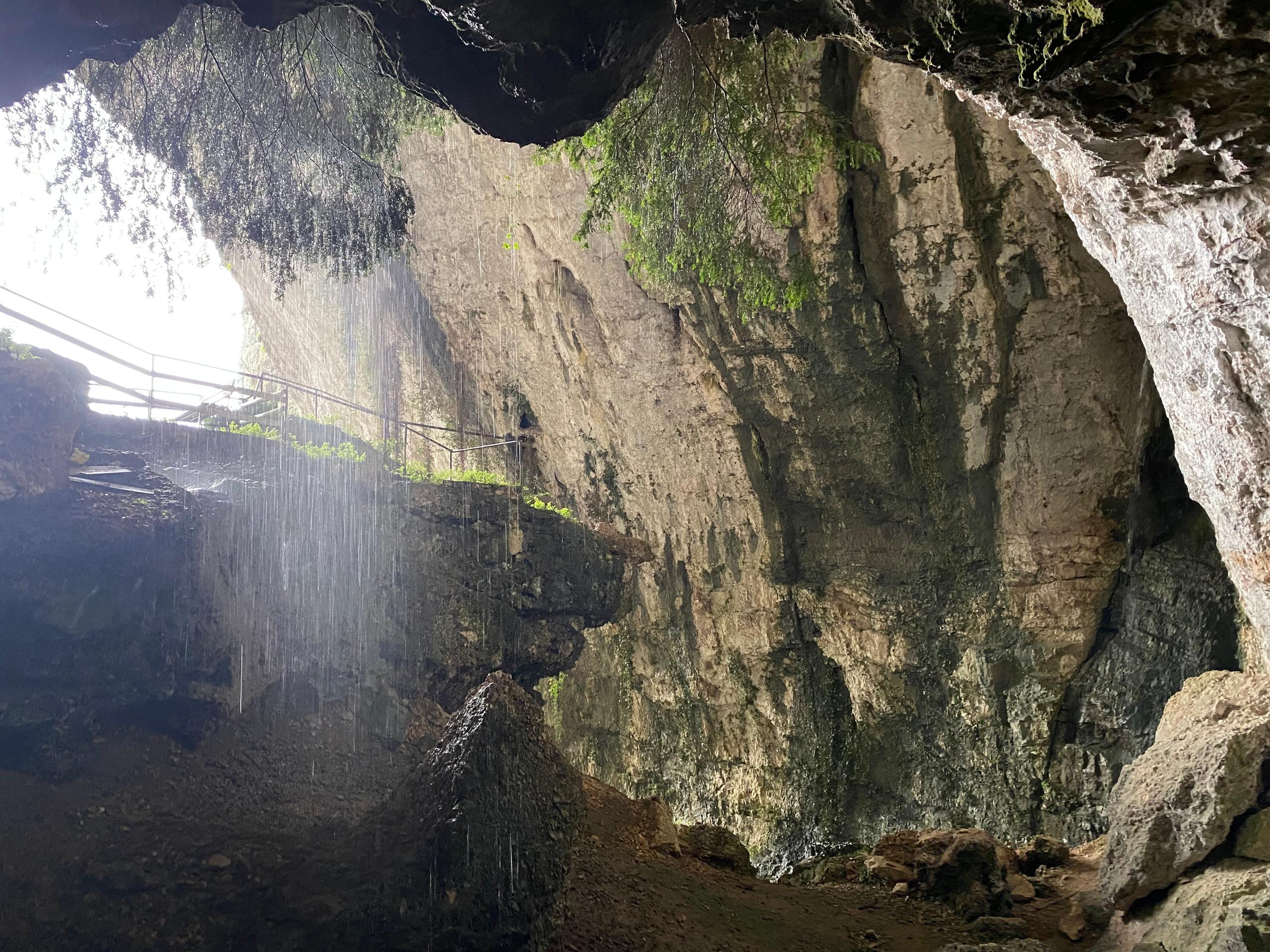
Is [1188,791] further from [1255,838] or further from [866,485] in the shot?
[866,485]

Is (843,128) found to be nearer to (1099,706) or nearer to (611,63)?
(611,63)

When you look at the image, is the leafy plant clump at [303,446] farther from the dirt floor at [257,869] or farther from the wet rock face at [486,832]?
the wet rock face at [486,832]

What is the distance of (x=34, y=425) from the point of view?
6.09 m

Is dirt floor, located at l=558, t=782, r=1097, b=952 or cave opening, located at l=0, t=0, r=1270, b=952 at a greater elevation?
cave opening, located at l=0, t=0, r=1270, b=952

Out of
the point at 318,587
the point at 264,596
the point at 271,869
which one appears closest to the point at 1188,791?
the point at 271,869

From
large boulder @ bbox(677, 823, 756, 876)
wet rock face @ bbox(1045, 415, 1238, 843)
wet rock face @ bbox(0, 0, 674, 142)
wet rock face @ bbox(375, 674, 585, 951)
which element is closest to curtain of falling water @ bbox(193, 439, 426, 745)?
wet rock face @ bbox(375, 674, 585, 951)

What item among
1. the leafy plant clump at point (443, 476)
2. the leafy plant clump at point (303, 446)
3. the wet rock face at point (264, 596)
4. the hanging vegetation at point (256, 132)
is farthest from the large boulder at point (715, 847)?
the hanging vegetation at point (256, 132)

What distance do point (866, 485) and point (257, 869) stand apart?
749 centimetres

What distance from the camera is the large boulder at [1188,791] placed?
5.02 meters

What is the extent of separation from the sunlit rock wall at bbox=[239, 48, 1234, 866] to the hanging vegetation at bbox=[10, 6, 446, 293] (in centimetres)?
431

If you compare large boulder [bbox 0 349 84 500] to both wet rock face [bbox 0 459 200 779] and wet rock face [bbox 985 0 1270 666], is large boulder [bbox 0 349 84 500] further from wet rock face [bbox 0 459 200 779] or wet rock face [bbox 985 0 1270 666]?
wet rock face [bbox 985 0 1270 666]

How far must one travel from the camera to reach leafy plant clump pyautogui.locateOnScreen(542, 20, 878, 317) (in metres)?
6.50

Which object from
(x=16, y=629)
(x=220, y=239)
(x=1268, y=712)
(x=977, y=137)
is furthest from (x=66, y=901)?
(x=977, y=137)

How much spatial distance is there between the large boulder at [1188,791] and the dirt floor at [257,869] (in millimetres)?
723
